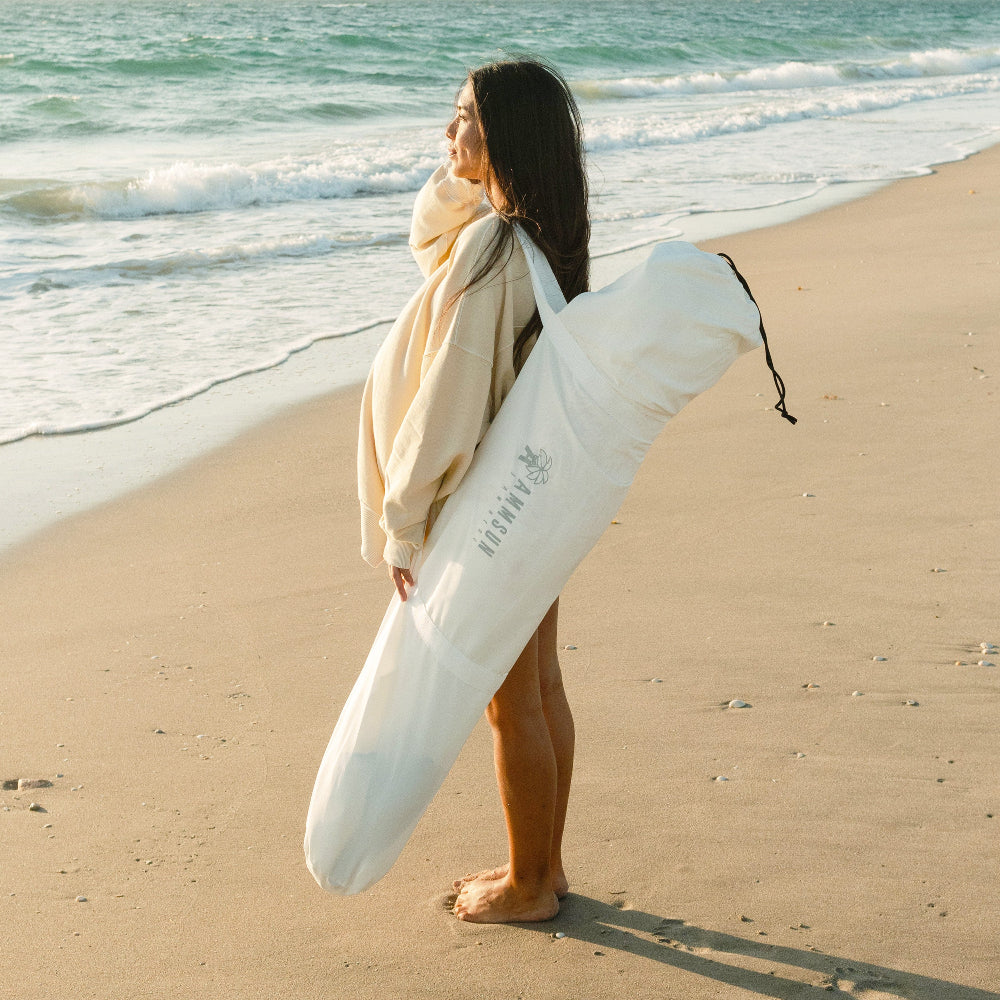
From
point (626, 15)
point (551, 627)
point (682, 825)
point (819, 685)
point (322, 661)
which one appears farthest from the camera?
point (626, 15)

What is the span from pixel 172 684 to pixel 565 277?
186 centimetres

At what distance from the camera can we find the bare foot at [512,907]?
2.47m

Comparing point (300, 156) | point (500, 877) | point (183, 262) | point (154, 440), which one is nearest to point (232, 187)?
point (300, 156)

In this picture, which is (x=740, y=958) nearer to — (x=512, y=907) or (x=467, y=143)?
(x=512, y=907)

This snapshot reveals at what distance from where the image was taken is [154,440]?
5.45m

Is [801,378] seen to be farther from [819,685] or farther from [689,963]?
[689,963]

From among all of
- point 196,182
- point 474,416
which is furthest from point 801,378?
point 196,182

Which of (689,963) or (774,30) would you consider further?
(774,30)

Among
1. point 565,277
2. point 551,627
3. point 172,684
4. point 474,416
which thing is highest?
point 565,277

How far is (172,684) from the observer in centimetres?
339

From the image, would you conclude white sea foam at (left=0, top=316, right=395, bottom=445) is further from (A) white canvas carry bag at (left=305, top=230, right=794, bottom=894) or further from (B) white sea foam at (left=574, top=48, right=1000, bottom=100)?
(B) white sea foam at (left=574, top=48, right=1000, bottom=100)

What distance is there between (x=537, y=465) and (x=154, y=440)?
378cm

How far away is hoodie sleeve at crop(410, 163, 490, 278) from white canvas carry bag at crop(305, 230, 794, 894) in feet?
0.53

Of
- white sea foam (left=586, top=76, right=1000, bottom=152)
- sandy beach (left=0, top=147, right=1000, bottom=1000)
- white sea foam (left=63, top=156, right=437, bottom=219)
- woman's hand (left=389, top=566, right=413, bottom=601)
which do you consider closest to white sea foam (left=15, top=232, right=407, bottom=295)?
white sea foam (left=63, top=156, right=437, bottom=219)
